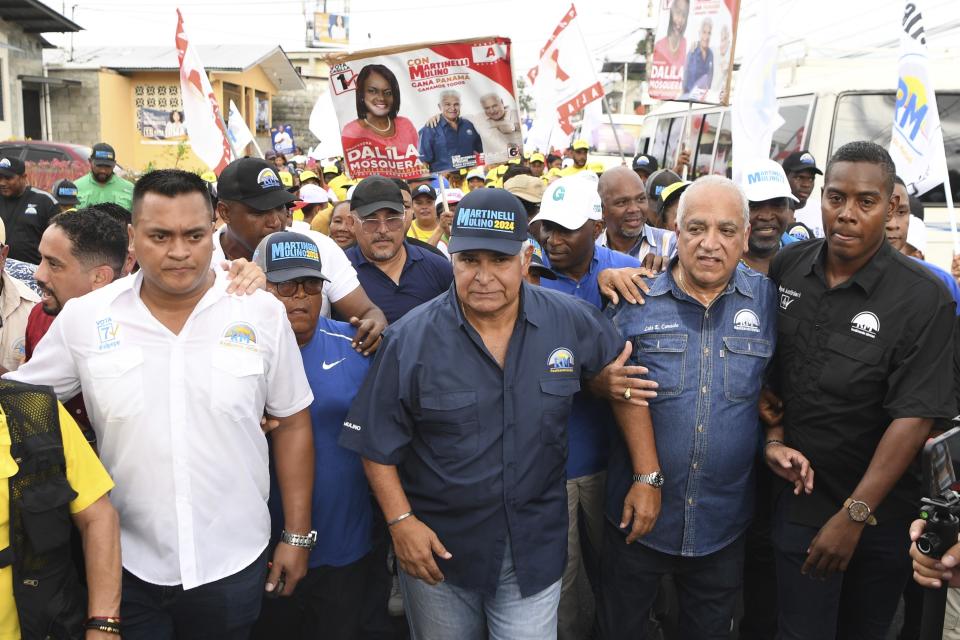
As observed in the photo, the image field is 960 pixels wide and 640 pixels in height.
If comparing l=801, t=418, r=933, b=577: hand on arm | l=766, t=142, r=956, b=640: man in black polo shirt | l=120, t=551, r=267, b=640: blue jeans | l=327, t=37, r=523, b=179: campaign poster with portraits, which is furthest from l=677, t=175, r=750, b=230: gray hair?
l=327, t=37, r=523, b=179: campaign poster with portraits

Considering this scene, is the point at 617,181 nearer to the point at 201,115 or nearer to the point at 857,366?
the point at 857,366

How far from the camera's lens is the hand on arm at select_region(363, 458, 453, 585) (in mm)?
2697

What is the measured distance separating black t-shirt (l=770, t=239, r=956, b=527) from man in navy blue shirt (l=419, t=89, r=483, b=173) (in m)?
2.80

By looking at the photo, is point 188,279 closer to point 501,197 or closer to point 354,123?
point 501,197

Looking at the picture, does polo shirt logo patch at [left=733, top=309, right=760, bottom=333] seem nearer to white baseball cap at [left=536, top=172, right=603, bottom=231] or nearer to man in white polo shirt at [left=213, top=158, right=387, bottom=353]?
white baseball cap at [left=536, top=172, right=603, bottom=231]

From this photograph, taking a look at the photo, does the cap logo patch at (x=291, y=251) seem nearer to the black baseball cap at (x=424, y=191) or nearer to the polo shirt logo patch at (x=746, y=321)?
the polo shirt logo patch at (x=746, y=321)

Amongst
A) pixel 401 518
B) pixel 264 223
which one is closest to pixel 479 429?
pixel 401 518

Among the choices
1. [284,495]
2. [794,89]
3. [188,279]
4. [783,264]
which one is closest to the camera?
[188,279]

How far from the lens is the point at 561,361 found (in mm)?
2770

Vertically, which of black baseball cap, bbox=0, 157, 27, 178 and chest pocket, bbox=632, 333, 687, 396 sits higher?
black baseball cap, bbox=0, 157, 27, 178

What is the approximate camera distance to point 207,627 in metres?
2.63

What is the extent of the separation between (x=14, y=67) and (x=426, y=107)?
21.2 metres

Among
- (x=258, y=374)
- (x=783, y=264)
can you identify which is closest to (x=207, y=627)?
(x=258, y=374)

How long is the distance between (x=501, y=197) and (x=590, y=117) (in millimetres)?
11692
